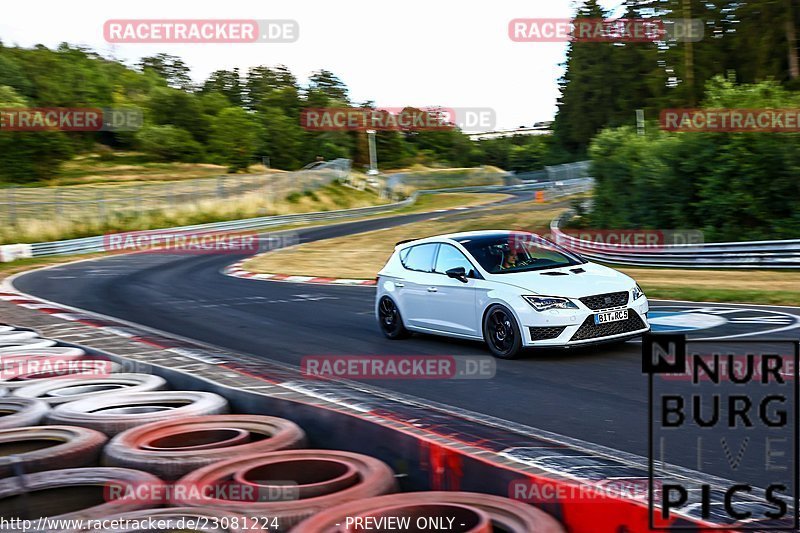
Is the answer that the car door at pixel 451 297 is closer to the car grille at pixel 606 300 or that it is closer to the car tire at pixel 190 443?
the car grille at pixel 606 300

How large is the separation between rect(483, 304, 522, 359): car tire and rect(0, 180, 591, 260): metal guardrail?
27.0 metres

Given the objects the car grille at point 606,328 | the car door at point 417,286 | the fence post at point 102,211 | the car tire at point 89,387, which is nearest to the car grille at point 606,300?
the car grille at point 606,328

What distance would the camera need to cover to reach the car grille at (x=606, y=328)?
9516 millimetres

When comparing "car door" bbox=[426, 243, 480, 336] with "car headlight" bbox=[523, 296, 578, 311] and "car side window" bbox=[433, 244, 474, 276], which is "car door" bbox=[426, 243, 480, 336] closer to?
"car side window" bbox=[433, 244, 474, 276]

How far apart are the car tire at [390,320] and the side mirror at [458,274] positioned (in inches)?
49.2

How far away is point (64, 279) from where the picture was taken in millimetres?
23953

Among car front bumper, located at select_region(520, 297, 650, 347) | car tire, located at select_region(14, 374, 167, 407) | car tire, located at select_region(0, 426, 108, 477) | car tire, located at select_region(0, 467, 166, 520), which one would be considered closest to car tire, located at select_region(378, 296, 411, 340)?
car front bumper, located at select_region(520, 297, 650, 347)

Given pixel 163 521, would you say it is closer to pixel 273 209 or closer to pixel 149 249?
pixel 149 249

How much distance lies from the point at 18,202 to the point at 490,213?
83.4 ft

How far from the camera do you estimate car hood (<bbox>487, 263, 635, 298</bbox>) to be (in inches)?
381

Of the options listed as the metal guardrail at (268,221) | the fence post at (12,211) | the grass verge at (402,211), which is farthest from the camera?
the fence post at (12,211)

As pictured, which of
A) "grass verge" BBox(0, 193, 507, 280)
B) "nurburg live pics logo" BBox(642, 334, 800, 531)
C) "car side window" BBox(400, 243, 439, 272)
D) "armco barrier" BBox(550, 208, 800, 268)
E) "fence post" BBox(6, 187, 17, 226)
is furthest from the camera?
"fence post" BBox(6, 187, 17, 226)

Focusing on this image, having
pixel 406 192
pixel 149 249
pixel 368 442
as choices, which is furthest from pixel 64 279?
pixel 406 192

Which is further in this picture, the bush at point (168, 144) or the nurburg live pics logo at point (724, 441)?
the bush at point (168, 144)
